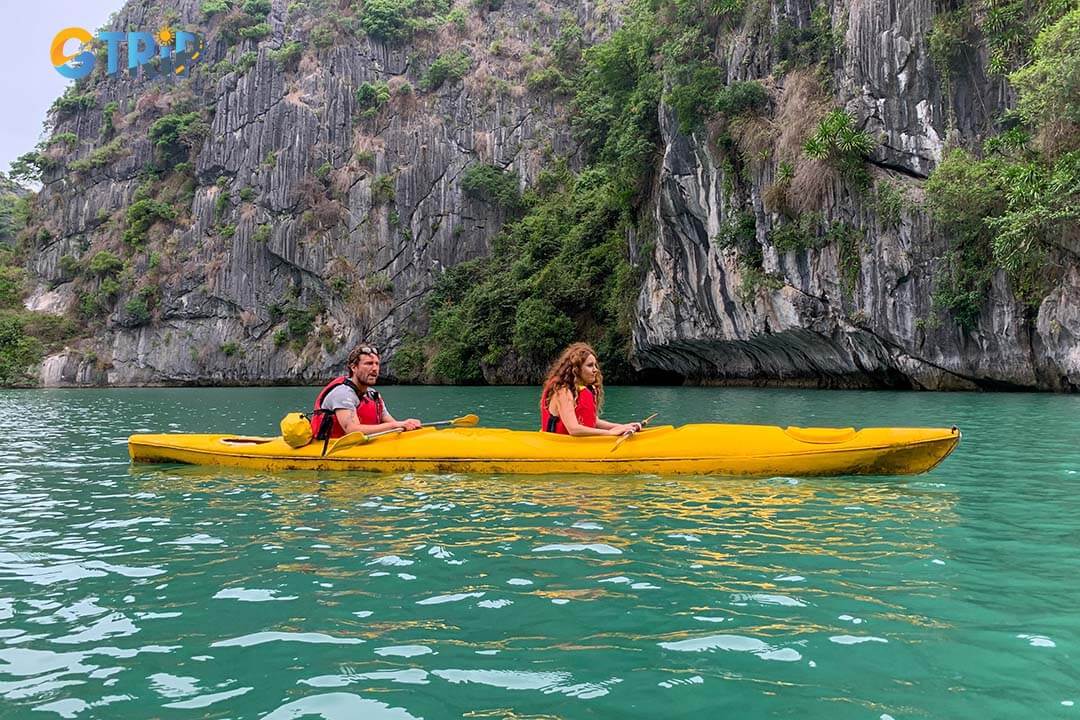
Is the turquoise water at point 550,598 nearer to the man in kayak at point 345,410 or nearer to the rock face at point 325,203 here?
the man in kayak at point 345,410

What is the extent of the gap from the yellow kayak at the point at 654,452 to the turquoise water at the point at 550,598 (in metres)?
0.21

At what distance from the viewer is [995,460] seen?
24.7ft

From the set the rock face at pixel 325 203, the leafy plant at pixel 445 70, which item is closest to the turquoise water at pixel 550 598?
the rock face at pixel 325 203

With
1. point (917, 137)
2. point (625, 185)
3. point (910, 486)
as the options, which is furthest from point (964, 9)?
point (910, 486)

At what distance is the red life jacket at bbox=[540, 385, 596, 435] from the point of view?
7332 mm

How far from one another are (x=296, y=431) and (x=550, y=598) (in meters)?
4.96

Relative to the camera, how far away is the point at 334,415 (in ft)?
25.7

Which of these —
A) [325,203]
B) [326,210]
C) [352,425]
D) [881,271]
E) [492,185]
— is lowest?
[352,425]

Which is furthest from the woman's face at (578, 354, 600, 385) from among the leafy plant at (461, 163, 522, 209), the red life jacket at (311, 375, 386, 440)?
the leafy plant at (461, 163, 522, 209)

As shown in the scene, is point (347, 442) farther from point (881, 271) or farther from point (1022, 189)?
point (881, 271)

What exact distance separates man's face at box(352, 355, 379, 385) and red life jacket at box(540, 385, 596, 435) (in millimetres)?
1774

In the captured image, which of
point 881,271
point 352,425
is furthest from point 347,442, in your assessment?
point 881,271

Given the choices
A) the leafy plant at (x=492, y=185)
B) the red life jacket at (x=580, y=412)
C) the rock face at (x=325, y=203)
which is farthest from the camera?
the rock face at (x=325, y=203)

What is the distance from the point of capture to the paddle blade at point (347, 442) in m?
7.63
